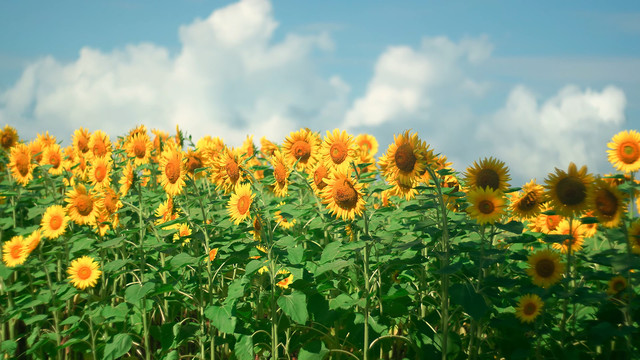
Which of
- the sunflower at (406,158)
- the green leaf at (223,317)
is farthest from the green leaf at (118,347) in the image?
the sunflower at (406,158)

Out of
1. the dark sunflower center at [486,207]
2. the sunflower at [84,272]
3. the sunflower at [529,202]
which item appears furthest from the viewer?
the sunflower at [84,272]

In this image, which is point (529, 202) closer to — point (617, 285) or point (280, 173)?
point (617, 285)

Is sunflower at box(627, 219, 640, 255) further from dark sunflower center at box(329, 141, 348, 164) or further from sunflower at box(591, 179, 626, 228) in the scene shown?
dark sunflower center at box(329, 141, 348, 164)

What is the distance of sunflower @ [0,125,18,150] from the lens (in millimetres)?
7324

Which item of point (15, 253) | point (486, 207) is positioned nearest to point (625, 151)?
point (486, 207)

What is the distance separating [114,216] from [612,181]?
3966mm

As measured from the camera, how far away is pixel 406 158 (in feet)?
11.1

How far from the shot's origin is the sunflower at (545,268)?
133 inches

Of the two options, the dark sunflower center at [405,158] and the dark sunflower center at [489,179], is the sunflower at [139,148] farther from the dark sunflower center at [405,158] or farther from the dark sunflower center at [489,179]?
the dark sunflower center at [489,179]

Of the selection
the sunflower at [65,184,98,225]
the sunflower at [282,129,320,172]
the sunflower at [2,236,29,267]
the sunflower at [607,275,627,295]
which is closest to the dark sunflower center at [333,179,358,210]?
the sunflower at [282,129,320,172]

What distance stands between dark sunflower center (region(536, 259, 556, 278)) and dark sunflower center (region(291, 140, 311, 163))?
2018mm

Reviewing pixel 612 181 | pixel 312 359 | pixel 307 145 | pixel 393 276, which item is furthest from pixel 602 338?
pixel 307 145

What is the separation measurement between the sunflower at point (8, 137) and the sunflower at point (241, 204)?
17.4 ft

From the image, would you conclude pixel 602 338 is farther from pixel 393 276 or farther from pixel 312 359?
pixel 393 276
